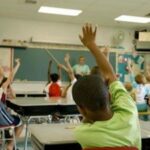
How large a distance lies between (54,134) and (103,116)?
2.02 feet

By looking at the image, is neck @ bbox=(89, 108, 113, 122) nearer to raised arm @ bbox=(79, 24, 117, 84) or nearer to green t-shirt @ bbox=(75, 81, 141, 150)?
green t-shirt @ bbox=(75, 81, 141, 150)

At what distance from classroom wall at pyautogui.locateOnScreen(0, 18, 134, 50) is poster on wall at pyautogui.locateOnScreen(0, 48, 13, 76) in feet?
1.35

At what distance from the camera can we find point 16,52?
7.70 m

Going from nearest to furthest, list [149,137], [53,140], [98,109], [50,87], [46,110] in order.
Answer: [98,109], [53,140], [149,137], [46,110], [50,87]

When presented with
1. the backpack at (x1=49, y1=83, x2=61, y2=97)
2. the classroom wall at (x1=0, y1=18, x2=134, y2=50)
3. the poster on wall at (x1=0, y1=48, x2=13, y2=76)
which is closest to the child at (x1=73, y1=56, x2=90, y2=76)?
the classroom wall at (x1=0, y1=18, x2=134, y2=50)

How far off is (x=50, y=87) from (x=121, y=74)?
13.0 feet

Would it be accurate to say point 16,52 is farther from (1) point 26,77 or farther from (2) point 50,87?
(2) point 50,87

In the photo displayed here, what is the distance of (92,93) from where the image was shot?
117 centimetres

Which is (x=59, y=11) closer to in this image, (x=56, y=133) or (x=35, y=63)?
(x=35, y=63)

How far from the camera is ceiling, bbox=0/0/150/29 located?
5.98m

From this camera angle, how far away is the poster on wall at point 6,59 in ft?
24.6

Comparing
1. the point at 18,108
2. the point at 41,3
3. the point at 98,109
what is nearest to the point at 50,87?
the point at 18,108

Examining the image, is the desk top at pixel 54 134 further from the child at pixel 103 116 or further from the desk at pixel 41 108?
the desk at pixel 41 108

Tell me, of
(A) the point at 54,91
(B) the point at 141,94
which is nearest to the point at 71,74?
(A) the point at 54,91
